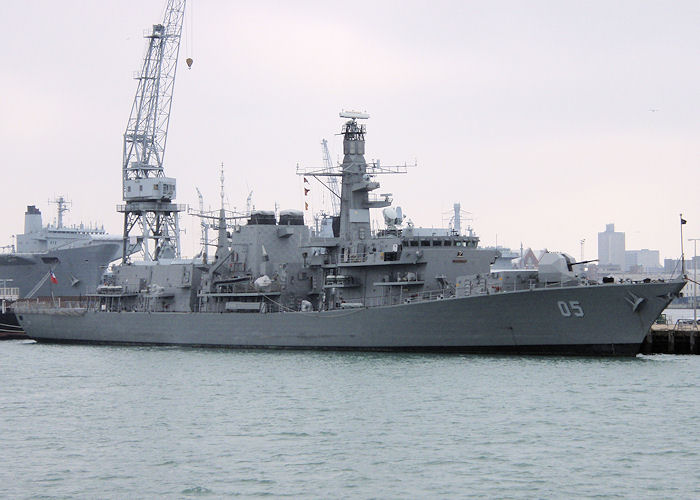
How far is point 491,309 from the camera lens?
31.8 metres

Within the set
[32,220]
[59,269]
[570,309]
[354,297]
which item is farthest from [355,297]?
[32,220]

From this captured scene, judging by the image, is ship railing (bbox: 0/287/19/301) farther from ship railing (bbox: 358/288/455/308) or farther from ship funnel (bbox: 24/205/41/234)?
ship railing (bbox: 358/288/455/308)

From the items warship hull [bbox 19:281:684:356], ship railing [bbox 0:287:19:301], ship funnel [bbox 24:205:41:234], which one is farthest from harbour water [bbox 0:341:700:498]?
ship funnel [bbox 24:205:41:234]

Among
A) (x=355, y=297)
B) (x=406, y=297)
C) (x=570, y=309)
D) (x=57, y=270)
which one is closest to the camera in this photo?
(x=570, y=309)

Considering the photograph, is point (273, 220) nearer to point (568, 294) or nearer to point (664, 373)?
point (568, 294)

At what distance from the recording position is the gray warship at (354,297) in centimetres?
3120

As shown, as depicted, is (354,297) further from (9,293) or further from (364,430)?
(9,293)

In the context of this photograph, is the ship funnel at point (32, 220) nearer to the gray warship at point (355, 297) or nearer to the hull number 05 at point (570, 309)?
the gray warship at point (355, 297)

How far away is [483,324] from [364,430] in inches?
473

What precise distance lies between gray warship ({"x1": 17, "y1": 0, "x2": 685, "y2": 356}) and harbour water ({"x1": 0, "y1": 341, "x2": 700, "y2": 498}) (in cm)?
118

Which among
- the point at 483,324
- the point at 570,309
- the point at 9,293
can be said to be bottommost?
the point at 483,324

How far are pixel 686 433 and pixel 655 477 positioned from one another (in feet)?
12.0

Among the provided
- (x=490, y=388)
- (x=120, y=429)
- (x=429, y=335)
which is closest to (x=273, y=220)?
(x=429, y=335)

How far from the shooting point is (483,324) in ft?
106
